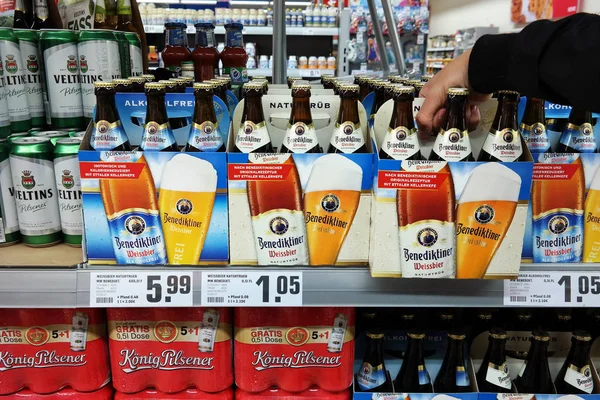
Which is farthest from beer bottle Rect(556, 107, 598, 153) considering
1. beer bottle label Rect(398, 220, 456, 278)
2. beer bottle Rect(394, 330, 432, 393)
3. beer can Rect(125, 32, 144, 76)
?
beer can Rect(125, 32, 144, 76)

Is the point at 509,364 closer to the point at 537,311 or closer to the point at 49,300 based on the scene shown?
the point at 537,311

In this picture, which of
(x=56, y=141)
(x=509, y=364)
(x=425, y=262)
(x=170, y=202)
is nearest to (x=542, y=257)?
(x=425, y=262)

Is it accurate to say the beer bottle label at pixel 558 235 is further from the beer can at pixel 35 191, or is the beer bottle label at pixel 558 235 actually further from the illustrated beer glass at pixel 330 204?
the beer can at pixel 35 191

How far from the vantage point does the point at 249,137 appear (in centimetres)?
101

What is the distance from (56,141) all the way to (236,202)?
0.43 metres

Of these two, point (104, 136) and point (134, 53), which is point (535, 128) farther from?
point (134, 53)

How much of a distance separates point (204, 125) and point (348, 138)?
0.28 meters

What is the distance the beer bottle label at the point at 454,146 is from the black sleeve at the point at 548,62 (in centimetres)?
13

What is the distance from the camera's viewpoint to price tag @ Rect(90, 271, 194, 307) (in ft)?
3.30

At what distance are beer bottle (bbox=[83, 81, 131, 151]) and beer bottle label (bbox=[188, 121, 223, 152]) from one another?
0.14 meters

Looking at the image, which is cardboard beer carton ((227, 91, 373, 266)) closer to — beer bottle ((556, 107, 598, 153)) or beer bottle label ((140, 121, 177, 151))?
beer bottle label ((140, 121, 177, 151))

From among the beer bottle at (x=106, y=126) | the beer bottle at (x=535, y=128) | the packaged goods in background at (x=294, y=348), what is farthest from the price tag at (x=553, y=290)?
the beer bottle at (x=106, y=126)

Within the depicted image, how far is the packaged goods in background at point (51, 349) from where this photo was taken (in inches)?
45.4

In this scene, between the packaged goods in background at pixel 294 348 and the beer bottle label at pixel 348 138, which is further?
the packaged goods in background at pixel 294 348
